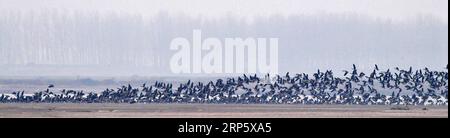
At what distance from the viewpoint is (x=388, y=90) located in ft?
121

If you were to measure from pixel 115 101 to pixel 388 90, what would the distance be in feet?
29.7

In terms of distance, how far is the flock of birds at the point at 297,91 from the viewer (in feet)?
115

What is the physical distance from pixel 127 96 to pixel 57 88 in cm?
241

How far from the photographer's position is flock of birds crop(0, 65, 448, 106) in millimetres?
35125

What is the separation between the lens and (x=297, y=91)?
1439 inches
